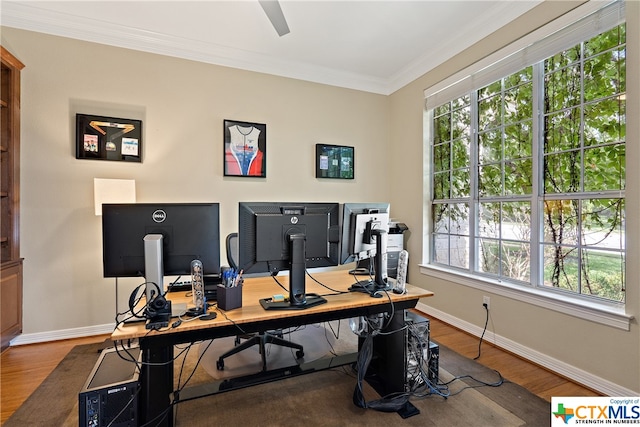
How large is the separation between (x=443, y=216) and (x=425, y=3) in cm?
219

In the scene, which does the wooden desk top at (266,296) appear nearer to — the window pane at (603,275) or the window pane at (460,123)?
the window pane at (603,275)

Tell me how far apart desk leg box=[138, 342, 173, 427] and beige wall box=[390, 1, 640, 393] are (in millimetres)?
2701

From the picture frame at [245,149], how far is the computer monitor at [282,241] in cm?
204

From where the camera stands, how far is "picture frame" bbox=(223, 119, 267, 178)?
3.53 meters

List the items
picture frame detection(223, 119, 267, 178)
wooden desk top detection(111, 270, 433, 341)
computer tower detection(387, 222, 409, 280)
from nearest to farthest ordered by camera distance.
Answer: wooden desk top detection(111, 270, 433, 341)
picture frame detection(223, 119, 267, 178)
computer tower detection(387, 222, 409, 280)

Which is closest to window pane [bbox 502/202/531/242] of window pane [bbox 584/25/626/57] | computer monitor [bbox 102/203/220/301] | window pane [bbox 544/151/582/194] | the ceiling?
window pane [bbox 544/151/582/194]

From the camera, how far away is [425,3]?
8.80ft

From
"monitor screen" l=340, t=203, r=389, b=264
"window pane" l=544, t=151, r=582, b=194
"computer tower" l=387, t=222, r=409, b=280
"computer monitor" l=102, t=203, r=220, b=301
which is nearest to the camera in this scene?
"computer monitor" l=102, t=203, r=220, b=301

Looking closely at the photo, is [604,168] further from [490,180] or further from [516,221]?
[490,180]

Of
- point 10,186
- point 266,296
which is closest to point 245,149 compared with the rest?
point 10,186

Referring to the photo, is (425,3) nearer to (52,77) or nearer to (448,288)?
(448,288)

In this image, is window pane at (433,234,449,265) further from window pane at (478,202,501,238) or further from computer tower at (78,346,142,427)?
computer tower at (78,346,142,427)

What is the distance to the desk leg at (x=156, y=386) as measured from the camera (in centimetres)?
147

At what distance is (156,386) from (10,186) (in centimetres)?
248
